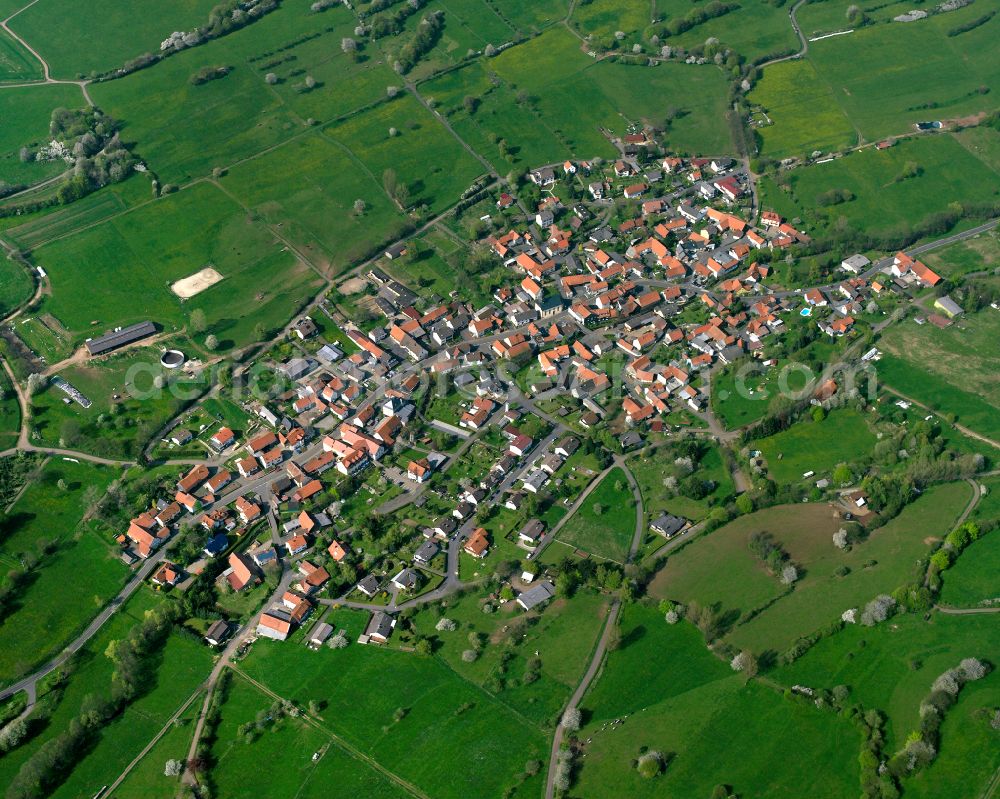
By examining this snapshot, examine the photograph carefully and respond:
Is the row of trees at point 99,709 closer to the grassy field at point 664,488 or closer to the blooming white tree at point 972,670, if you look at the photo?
the grassy field at point 664,488

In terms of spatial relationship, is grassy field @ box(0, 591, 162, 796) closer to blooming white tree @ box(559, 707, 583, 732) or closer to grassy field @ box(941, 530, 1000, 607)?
blooming white tree @ box(559, 707, 583, 732)

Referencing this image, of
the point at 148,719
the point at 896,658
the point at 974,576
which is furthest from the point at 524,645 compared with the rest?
the point at 974,576

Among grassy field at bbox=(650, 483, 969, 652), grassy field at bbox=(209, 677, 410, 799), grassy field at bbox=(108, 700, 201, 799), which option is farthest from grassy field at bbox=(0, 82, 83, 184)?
grassy field at bbox=(650, 483, 969, 652)

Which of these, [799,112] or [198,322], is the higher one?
[198,322]

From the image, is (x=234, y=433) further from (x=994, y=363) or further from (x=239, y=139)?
(x=994, y=363)

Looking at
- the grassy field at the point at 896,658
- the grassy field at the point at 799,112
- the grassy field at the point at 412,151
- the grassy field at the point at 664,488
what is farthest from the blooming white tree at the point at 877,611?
the grassy field at the point at 799,112

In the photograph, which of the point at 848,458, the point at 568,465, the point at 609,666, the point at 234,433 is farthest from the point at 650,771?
the point at 234,433

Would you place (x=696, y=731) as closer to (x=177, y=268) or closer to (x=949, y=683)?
(x=949, y=683)
